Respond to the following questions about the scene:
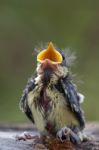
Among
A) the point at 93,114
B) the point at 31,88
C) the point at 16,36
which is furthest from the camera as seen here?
the point at 16,36

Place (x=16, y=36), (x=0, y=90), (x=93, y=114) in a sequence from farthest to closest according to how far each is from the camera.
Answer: (x=16, y=36), (x=0, y=90), (x=93, y=114)

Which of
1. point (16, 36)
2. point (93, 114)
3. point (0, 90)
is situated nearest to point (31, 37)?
point (16, 36)

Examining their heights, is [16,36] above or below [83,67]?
above

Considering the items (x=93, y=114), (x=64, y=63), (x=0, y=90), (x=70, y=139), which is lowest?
(x=70, y=139)

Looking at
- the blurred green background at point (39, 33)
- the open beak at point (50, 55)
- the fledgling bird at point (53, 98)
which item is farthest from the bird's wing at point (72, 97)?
the blurred green background at point (39, 33)

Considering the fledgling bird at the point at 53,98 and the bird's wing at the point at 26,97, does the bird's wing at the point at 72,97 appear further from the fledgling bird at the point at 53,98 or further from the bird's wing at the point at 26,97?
the bird's wing at the point at 26,97

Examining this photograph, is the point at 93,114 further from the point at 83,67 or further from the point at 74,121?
the point at 74,121

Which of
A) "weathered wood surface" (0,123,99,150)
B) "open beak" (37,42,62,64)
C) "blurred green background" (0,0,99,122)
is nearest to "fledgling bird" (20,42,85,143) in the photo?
"open beak" (37,42,62,64)
